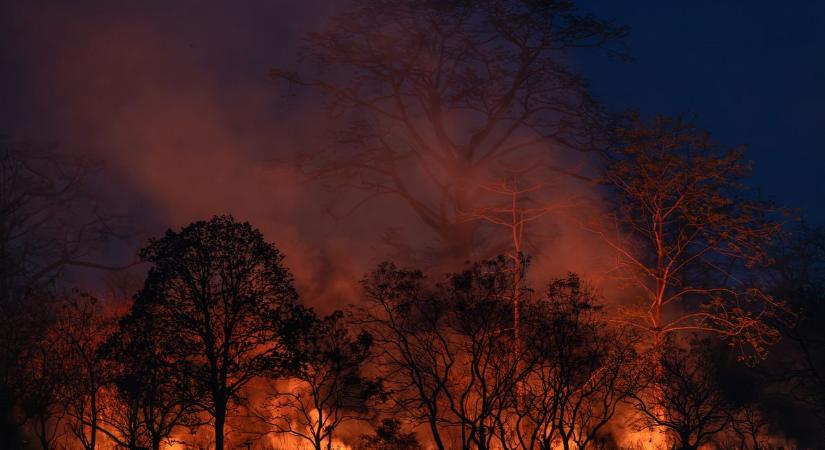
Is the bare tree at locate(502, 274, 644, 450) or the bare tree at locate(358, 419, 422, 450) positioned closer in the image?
the bare tree at locate(502, 274, 644, 450)

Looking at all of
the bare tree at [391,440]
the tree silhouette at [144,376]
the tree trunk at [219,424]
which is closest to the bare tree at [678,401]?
the bare tree at [391,440]

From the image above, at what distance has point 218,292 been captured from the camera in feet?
64.1

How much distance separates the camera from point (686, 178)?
24.4 m

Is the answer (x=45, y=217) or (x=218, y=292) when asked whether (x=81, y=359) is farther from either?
(x=45, y=217)

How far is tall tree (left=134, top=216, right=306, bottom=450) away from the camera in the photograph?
63.6 ft

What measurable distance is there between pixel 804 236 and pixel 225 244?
26128 mm

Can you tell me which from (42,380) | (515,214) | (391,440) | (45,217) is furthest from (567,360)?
(45,217)

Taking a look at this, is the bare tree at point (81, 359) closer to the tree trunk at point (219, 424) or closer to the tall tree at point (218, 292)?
the tall tree at point (218, 292)

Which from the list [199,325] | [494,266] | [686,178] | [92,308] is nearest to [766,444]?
[686,178]

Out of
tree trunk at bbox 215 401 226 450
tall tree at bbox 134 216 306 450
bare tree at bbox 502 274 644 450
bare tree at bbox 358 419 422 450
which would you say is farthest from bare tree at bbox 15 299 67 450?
bare tree at bbox 502 274 644 450

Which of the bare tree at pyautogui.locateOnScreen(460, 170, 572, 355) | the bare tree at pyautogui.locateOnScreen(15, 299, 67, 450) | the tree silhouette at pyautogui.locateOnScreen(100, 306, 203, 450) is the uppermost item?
the bare tree at pyautogui.locateOnScreen(460, 170, 572, 355)

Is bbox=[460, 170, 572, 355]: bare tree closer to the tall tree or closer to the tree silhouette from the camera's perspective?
the tall tree

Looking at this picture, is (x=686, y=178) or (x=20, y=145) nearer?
(x=686, y=178)

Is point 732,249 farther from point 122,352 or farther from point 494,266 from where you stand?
point 122,352
